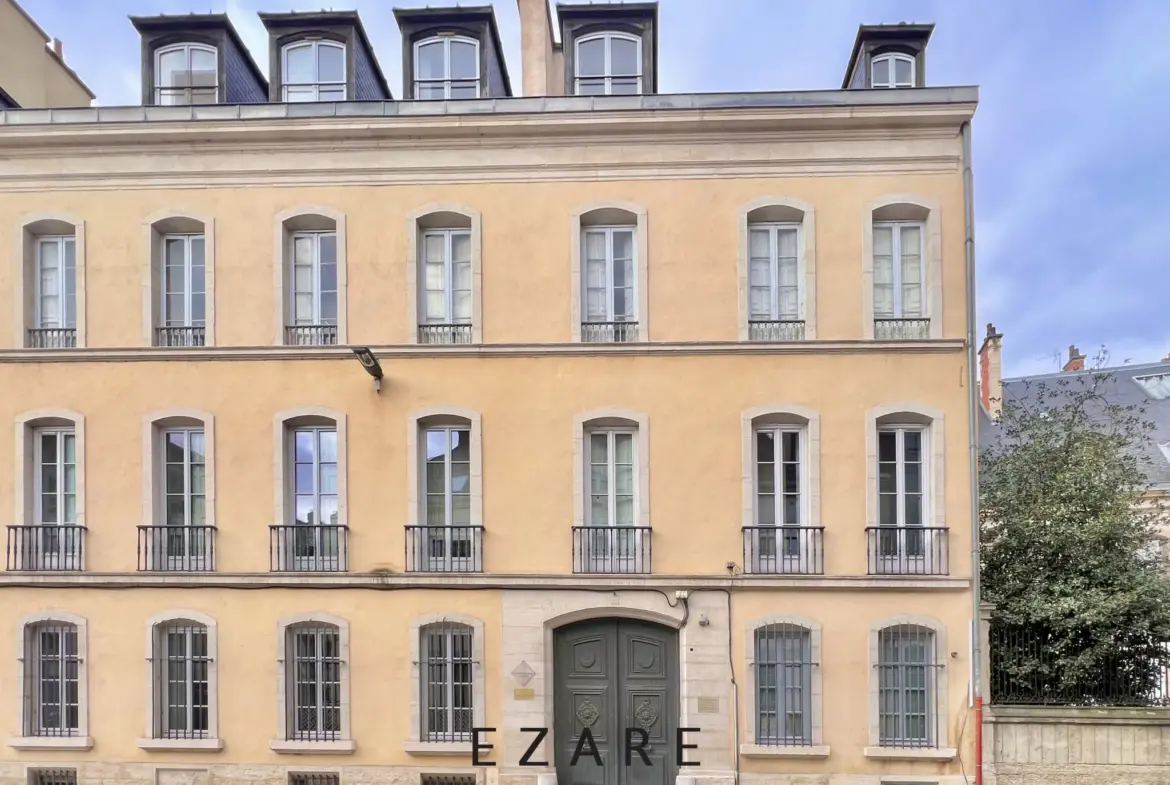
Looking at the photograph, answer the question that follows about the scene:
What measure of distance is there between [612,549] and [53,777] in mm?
9780

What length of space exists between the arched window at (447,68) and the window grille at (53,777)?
12534 millimetres

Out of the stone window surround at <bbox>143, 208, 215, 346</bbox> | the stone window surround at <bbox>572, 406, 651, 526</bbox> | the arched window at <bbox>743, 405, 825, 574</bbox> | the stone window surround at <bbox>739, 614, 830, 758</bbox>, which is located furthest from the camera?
the stone window surround at <bbox>143, 208, 215, 346</bbox>

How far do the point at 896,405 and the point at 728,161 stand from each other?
4.69m

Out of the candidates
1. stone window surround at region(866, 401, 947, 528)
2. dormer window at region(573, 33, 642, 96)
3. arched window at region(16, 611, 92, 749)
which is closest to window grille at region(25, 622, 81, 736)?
arched window at region(16, 611, 92, 749)

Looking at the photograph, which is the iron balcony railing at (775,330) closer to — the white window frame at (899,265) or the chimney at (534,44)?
the white window frame at (899,265)

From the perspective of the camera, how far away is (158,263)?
42.4 ft

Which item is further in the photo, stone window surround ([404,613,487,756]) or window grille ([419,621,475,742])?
window grille ([419,621,475,742])

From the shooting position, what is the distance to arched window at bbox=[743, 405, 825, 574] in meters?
12.0

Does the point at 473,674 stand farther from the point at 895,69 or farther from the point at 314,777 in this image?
the point at 895,69

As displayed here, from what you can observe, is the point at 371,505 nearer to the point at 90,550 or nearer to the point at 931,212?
Result: the point at 90,550

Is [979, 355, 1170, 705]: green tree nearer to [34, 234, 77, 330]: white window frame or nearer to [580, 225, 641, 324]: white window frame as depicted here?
[580, 225, 641, 324]: white window frame

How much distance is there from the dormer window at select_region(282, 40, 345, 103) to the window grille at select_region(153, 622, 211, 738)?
912cm

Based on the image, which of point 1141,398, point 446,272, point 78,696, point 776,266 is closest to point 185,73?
point 446,272

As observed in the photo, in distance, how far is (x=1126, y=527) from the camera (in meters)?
12.4
